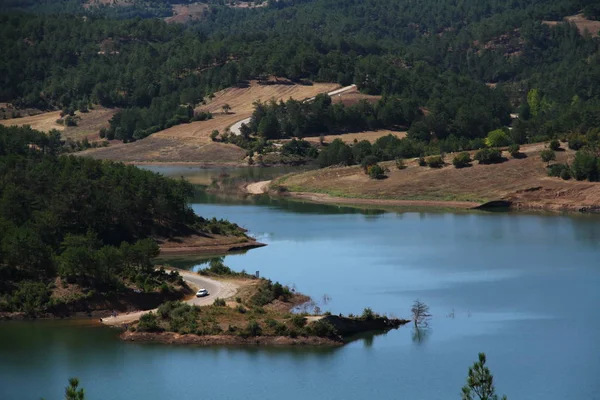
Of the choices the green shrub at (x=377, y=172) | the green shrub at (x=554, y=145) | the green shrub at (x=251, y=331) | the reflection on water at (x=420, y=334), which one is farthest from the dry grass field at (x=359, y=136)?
the green shrub at (x=251, y=331)

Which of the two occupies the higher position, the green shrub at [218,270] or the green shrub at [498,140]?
the green shrub at [498,140]

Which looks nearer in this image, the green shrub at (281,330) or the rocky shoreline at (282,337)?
the rocky shoreline at (282,337)

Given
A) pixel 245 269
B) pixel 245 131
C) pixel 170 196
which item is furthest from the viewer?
pixel 245 131

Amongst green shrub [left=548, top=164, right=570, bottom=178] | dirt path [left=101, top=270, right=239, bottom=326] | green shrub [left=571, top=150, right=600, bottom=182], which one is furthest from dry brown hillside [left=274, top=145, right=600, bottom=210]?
dirt path [left=101, top=270, right=239, bottom=326]

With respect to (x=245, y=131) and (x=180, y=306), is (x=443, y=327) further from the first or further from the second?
(x=245, y=131)

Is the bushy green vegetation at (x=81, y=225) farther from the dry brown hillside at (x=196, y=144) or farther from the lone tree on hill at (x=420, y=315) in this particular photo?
the dry brown hillside at (x=196, y=144)

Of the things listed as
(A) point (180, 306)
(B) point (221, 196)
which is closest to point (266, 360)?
(A) point (180, 306)
